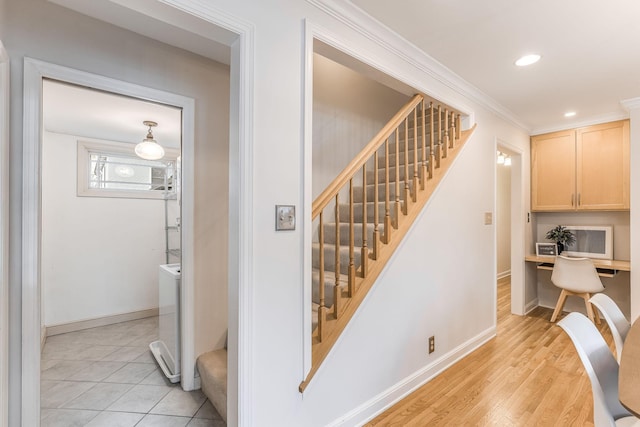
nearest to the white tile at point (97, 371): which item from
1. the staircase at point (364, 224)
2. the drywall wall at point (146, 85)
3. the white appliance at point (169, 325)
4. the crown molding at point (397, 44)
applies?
the white appliance at point (169, 325)

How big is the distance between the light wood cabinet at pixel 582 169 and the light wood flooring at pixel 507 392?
62.6 inches

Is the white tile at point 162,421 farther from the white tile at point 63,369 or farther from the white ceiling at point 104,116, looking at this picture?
the white ceiling at point 104,116

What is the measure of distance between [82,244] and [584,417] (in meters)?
4.68

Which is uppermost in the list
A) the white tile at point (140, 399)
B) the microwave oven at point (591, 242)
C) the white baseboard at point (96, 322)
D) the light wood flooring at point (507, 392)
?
the microwave oven at point (591, 242)

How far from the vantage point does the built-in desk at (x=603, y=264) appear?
10.9ft

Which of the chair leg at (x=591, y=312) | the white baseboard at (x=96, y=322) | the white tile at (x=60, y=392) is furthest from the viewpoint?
the chair leg at (x=591, y=312)

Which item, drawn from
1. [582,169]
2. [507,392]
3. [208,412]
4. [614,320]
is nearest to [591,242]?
[582,169]

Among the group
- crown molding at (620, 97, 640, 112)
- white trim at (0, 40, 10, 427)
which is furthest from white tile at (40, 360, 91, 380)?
crown molding at (620, 97, 640, 112)

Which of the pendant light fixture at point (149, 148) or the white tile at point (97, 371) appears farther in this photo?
the pendant light fixture at point (149, 148)

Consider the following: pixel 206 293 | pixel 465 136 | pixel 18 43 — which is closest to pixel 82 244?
pixel 206 293

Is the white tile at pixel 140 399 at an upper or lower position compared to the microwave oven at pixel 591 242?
lower

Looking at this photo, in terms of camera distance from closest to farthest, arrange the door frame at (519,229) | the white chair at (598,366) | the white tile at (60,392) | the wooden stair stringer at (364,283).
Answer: the white chair at (598,366) → the wooden stair stringer at (364,283) → the white tile at (60,392) → the door frame at (519,229)

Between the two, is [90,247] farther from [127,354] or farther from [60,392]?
[60,392]

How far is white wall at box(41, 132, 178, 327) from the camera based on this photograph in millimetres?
3291
